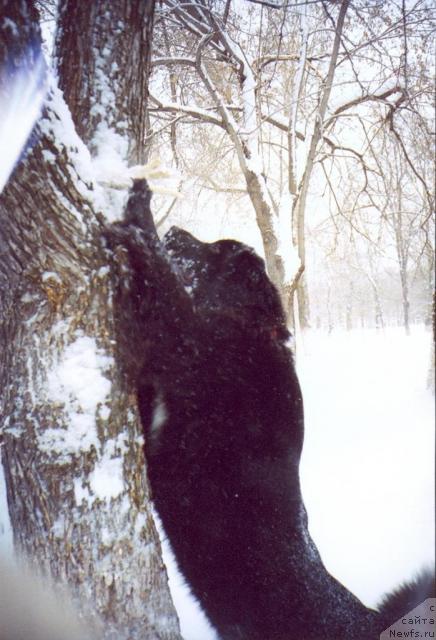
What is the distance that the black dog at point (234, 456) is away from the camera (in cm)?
112

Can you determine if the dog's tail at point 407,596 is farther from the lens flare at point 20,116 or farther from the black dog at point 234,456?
the lens flare at point 20,116

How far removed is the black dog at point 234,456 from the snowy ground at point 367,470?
0.18m

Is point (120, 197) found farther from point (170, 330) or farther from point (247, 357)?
point (247, 357)

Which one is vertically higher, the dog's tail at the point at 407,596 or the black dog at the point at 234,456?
the black dog at the point at 234,456

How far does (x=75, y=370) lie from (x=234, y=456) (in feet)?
2.03

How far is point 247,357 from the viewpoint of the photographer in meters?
1.21

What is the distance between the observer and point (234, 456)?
1188 mm

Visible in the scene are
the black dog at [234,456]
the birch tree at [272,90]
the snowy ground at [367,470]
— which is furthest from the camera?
the birch tree at [272,90]

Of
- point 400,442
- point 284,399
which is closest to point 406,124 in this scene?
point 400,442

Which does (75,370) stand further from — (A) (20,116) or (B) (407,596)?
(B) (407,596)

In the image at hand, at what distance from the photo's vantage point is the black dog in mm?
1120

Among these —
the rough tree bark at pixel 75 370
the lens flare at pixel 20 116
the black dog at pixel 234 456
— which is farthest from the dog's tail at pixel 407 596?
the lens flare at pixel 20 116

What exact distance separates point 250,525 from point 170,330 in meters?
0.73

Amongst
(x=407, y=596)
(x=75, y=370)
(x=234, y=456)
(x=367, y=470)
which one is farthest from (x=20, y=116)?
(x=367, y=470)
